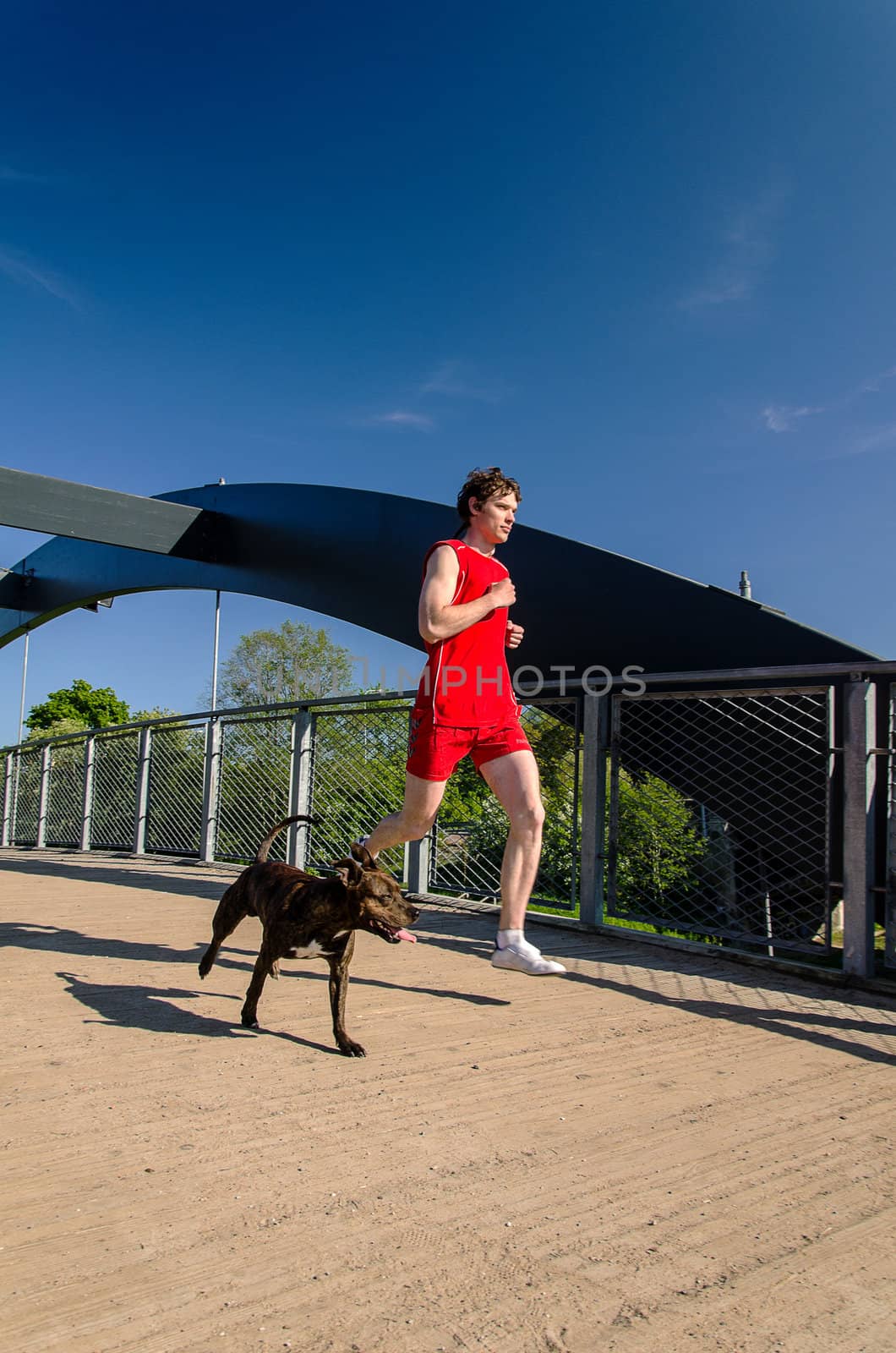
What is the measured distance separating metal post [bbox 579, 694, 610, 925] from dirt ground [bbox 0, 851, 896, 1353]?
4.38 ft

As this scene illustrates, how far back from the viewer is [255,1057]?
2.44 m

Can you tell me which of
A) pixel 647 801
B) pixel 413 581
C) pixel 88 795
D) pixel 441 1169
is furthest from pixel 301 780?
pixel 441 1169

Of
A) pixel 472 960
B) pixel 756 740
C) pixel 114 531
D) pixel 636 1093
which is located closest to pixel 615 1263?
pixel 636 1093

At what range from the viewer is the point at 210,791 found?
27.0 ft

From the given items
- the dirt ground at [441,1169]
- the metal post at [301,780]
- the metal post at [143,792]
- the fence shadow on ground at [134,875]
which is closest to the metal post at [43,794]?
the metal post at [143,792]

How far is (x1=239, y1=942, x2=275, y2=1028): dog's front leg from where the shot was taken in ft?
8.77


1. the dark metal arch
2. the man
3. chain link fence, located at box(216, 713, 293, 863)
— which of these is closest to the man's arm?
the man

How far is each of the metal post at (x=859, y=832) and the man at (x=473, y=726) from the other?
4.54ft

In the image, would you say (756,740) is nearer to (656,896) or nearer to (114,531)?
(656,896)

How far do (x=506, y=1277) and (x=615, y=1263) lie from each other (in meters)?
0.19

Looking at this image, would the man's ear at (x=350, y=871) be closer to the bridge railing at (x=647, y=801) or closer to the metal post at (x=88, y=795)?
the bridge railing at (x=647, y=801)

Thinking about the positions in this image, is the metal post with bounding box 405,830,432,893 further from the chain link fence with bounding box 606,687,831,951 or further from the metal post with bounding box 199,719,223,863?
the metal post with bounding box 199,719,223,863

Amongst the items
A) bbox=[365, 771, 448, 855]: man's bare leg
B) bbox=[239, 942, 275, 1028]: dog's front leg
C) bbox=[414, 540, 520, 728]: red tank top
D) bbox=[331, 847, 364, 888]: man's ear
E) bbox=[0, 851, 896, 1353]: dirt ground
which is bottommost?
bbox=[0, 851, 896, 1353]: dirt ground

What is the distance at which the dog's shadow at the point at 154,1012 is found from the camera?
8.70 feet
